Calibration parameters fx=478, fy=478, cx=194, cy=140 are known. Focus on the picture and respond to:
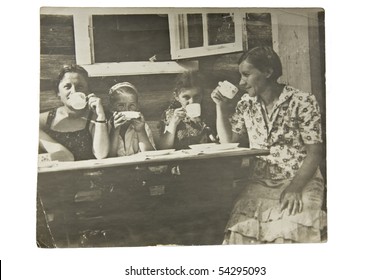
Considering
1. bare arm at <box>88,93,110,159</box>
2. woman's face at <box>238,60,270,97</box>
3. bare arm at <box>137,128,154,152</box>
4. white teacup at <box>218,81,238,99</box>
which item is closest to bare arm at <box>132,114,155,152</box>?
bare arm at <box>137,128,154,152</box>

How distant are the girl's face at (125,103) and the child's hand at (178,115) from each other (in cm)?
17

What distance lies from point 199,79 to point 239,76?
19 cm

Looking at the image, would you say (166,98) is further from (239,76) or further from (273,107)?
(273,107)

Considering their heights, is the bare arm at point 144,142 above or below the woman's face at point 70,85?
below


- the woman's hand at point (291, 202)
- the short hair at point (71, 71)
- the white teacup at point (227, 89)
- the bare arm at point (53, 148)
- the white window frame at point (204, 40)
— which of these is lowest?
the woman's hand at point (291, 202)

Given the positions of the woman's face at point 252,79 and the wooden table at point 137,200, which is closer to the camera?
the wooden table at point 137,200

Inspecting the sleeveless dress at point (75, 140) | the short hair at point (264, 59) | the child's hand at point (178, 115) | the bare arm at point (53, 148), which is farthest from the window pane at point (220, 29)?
the bare arm at point (53, 148)

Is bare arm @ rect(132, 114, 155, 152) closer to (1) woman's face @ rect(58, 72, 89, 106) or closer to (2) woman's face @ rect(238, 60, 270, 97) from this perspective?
(1) woman's face @ rect(58, 72, 89, 106)

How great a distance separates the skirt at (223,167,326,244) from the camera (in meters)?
2.15

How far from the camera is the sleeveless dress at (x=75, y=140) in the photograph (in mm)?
2121

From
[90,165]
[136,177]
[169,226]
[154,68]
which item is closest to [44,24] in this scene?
[154,68]

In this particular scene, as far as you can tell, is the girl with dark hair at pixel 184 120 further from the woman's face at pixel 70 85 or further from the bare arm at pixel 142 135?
the woman's face at pixel 70 85

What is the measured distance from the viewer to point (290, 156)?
7.20 feet

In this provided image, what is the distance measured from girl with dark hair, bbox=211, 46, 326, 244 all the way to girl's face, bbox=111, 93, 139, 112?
1.17ft
